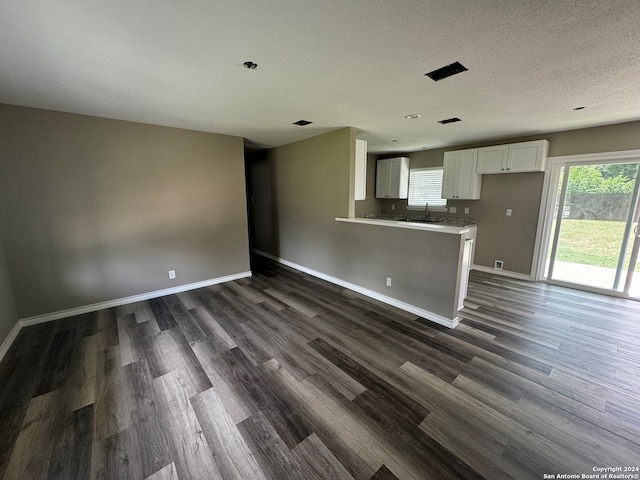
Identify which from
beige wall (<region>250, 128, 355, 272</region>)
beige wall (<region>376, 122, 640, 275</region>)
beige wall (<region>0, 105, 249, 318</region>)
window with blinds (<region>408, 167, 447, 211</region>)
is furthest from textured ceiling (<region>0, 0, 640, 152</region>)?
window with blinds (<region>408, 167, 447, 211</region>)

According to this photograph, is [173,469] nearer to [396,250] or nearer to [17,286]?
[396,250]

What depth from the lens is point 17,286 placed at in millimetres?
2758

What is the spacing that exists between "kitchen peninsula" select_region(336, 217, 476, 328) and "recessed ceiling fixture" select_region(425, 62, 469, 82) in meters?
1.45

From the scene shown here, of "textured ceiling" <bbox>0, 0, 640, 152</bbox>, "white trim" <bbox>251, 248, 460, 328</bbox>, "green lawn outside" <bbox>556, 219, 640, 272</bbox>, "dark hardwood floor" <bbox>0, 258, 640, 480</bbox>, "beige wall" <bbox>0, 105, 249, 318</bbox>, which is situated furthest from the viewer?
"green lawn outside" <bbox>556, 219, 640, 272</bbox>

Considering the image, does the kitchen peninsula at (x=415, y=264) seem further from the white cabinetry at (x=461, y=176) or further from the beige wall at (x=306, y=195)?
the white cabinetry at (x=461, y=176)

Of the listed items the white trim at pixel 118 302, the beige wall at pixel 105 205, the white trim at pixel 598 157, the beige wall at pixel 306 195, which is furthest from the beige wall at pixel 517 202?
the white trim at pixel 118 302

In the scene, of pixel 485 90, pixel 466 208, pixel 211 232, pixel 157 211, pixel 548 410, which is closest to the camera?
pixel 548 410

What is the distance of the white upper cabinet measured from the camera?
152 inches

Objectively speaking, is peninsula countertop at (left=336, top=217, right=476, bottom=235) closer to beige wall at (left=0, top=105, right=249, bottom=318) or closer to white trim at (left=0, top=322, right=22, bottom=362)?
beige wall at (left=0, top=105, right=249, bottom=318)

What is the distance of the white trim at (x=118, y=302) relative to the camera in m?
2.88

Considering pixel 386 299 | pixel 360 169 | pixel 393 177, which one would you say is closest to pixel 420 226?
pixel 386 299

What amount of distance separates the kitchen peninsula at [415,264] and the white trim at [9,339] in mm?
3899

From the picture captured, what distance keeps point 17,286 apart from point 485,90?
530 cm

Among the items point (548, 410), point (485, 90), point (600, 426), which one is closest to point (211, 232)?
point (485, 90)
